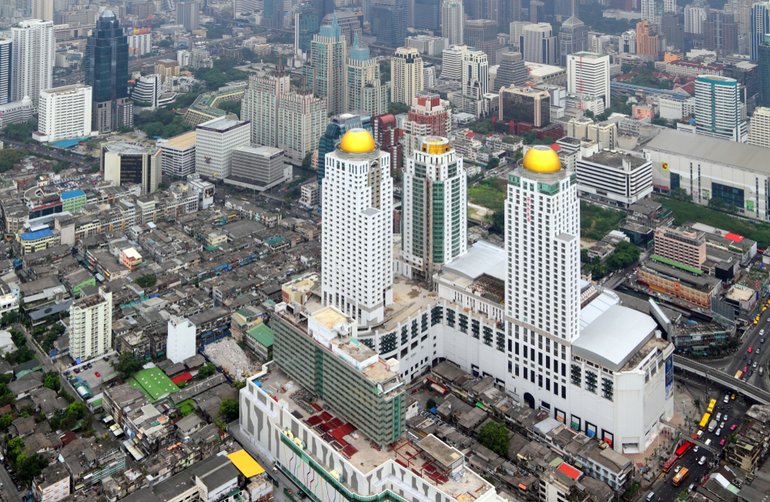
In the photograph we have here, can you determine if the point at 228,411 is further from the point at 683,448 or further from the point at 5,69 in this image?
the point at 5,69

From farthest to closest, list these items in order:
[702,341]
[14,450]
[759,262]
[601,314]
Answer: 1. [759,262]
2. [702,341]
3. [601,314]
4. [14,450]

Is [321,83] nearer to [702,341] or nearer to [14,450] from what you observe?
[702,341]

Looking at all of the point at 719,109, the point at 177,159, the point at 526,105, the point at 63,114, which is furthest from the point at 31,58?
the point at 719,109

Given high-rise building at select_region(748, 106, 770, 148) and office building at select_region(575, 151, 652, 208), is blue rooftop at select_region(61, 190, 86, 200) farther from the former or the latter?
high-rise building at select_region(748, 106, 770, 148)

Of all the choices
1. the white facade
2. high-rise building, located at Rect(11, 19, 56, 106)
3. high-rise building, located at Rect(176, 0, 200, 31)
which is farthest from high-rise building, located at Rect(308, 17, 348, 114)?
high-rise building, located at Rect(176, 0, 200, 31)

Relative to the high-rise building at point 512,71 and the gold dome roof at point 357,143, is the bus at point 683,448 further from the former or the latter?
the high-rise building at point 512,71

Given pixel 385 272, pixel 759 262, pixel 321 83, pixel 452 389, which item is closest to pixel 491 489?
pixel 452 389

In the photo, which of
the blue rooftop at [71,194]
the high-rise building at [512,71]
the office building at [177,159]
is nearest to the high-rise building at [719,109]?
the high-rise building at [512,71]
